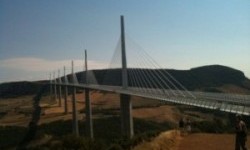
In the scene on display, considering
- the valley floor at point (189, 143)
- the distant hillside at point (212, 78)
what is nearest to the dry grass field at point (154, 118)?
the valley floor at point (189, 143)

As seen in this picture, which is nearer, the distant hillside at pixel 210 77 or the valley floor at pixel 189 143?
the valley floor at pixel 189 143

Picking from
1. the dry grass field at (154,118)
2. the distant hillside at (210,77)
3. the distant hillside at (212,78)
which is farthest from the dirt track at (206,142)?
the distant hillside at (210,77)

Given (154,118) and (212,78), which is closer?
(154,118)

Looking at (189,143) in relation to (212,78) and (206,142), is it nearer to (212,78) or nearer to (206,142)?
(206,142)

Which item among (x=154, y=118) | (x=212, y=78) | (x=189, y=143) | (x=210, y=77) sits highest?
(x=210, y=77)

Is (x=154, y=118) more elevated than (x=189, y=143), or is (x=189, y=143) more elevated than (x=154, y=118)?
(x=189, y=143)

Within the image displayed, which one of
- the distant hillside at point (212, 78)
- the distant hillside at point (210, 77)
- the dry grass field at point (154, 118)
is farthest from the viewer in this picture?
the distant hillside at point (210, 77)

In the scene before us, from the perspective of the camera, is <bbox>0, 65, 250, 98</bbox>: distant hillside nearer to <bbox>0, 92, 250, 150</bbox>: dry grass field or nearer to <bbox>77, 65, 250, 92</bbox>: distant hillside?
<bbox>77, 65, 250, 92</bbox>: distant hillside

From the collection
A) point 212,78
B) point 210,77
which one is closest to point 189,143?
point 212,78

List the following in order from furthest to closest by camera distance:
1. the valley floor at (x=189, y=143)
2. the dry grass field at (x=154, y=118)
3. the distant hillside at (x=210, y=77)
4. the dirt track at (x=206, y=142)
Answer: the distant hillside at (x=210, y=77) → the dry grass field at (x=154, y=118) → the dirt track at (x=206, y=142) → the valley floor at (x=189, y=143)

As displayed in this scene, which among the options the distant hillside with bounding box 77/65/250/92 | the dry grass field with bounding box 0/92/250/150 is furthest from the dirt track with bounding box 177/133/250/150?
the distant hillside with bounding box 77/65/250/92

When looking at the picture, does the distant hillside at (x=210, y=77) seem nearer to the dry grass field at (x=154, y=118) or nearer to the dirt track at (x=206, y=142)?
the dry grass field at (x=154, y=118)

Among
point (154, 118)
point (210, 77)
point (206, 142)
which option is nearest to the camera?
point (206, 142)

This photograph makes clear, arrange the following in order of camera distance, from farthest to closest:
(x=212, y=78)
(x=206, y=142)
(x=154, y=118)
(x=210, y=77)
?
(x=210, y=77) < (x=212, y=78) < (x=154, y=118) < (x=206, y=142)
